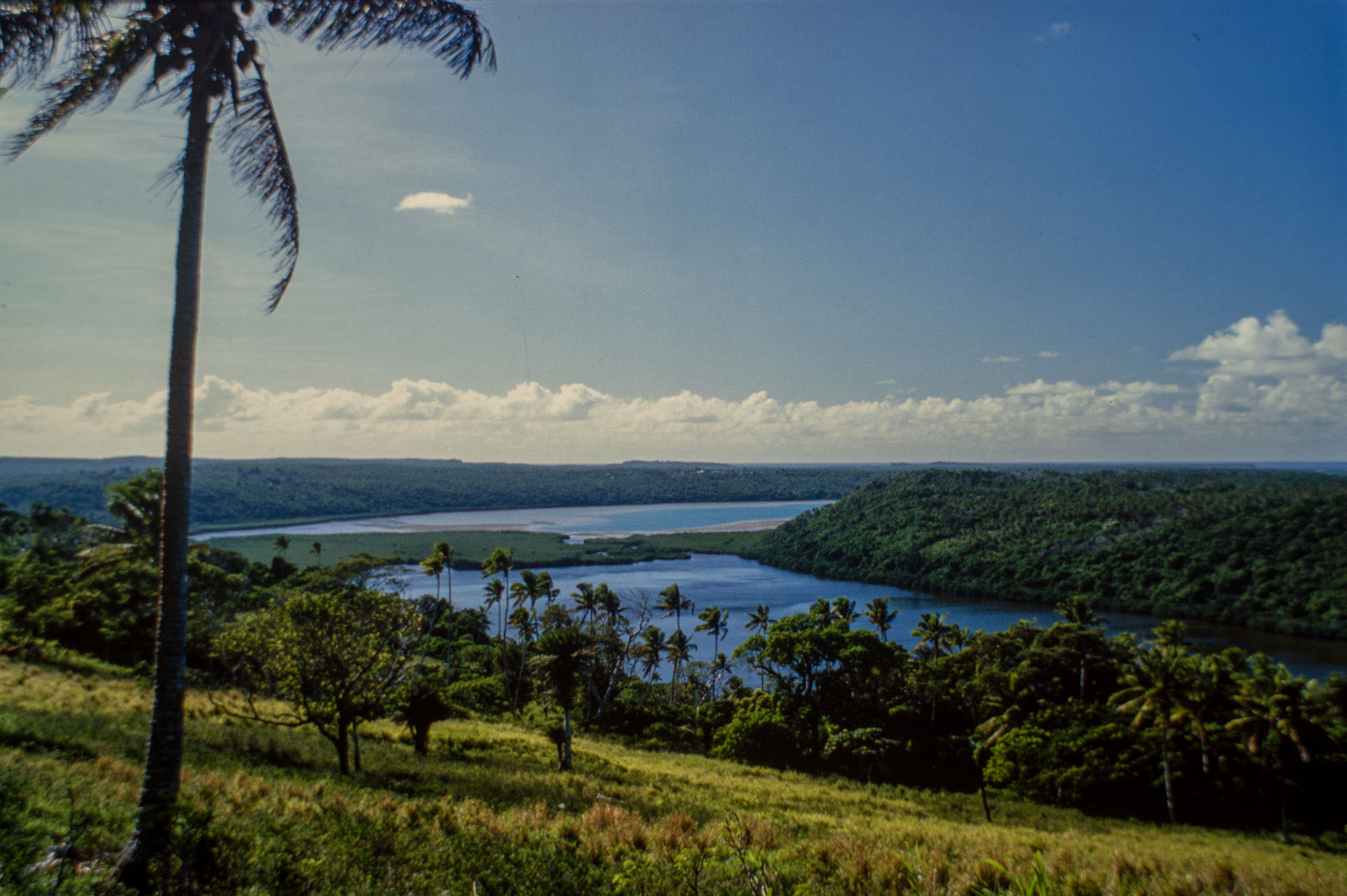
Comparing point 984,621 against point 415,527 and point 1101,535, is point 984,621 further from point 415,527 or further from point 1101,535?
point 415,527

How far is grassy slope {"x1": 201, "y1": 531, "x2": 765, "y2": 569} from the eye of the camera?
10900 centimetres

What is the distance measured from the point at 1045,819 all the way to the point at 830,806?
13.4m

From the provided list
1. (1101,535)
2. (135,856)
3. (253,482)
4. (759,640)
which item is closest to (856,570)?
(1101,535)

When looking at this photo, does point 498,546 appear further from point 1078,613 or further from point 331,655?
point 331,655

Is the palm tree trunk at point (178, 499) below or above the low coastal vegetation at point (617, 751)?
above

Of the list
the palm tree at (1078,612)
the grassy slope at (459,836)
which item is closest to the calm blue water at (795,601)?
the palm tree at (1078,612)

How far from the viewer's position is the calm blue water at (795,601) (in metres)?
70.4

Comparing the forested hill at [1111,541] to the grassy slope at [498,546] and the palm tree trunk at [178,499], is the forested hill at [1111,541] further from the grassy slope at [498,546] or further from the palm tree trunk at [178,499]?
the palm tree trunk at [178,499]

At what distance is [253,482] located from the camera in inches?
6703

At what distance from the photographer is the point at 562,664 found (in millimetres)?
25484

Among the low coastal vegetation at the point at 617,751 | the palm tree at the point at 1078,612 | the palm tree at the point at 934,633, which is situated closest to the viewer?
the low coastal vegetation at the point at 617,751

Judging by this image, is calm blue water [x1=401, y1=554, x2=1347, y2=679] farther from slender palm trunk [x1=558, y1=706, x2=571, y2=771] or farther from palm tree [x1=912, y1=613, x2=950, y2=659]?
slender palm trunk [x1=558, y1=706, x2=571, y2=771]

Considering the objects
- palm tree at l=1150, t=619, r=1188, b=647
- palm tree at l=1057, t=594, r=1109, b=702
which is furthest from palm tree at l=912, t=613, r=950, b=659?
palm tree at l=1150, t=619, r=1188, b=647

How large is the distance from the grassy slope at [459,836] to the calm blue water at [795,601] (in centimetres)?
5210
